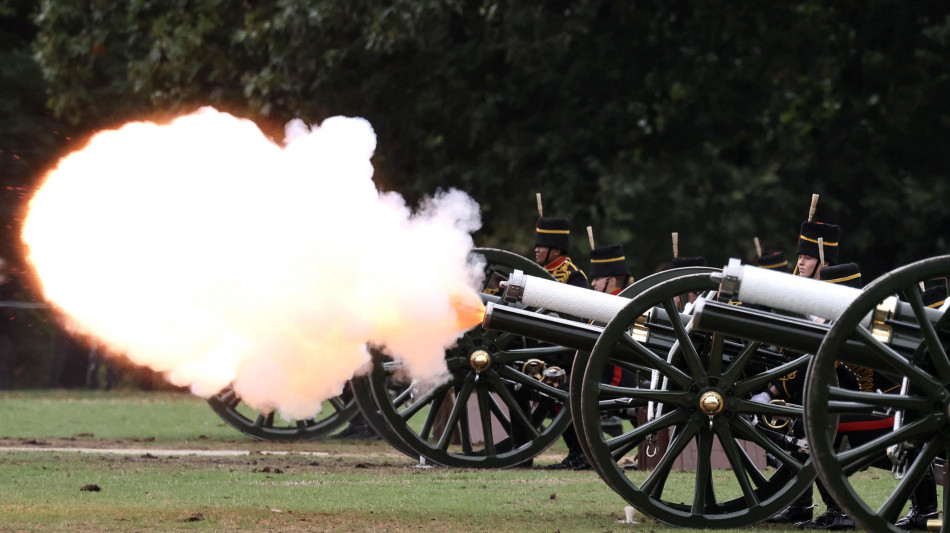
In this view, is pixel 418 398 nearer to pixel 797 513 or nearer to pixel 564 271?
pixel 564 271

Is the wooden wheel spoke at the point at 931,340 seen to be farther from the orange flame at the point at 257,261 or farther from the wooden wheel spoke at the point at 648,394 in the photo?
the orange flame at the point at 257,261

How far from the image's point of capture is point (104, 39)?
862 inches

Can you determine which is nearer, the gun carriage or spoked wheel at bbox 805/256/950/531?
spoked wheel at bbox 805/256/950/531

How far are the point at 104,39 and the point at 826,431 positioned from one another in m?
16.6

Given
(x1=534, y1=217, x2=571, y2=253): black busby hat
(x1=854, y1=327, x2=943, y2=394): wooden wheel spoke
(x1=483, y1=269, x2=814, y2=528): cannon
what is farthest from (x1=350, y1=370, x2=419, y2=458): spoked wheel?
(x1=854, y1=327, x2=943, y2=394): wooden wheel spoke

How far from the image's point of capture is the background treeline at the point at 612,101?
2111 centimetres

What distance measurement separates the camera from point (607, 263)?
13.4 m

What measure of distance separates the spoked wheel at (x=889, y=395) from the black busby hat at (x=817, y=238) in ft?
7.99

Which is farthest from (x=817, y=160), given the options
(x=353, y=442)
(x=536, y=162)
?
(x=353, y=442)

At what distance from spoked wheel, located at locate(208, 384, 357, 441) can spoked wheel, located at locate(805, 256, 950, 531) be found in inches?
315

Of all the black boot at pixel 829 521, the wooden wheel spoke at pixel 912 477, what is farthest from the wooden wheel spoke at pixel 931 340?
the black boot at pixel 829 521

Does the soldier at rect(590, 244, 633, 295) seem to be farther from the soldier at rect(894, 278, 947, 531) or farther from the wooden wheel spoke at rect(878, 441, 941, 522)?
the wooden wheel spoke at rect(878, 441, 941, 522)

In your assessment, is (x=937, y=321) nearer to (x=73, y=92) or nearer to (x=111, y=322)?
(x=111, y=322)

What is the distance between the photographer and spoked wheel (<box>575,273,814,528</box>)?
8273 mm
